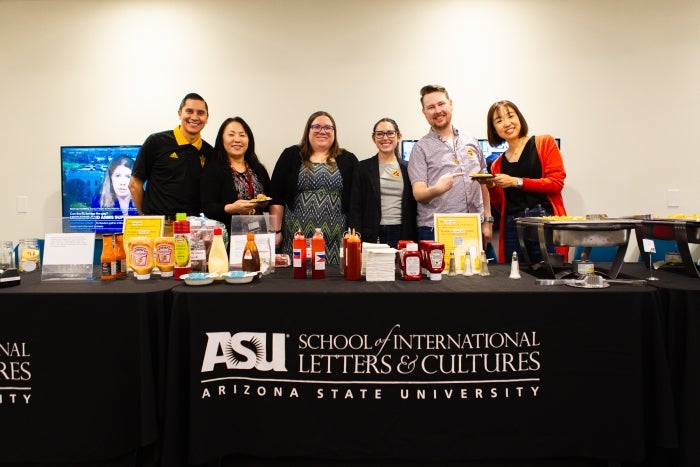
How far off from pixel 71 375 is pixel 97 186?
2507mm

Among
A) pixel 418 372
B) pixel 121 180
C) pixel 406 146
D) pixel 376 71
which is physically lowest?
pixel 418 372

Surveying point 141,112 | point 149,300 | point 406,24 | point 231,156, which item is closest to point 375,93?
point 406,24

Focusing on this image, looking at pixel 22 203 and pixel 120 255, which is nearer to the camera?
pixel 120 255

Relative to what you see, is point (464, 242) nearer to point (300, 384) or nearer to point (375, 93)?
point (300, 384)

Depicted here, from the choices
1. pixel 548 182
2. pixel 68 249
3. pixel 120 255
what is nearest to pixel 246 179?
pixel 120 255

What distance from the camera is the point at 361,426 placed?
5.21 feet

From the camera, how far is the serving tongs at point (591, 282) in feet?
5.47

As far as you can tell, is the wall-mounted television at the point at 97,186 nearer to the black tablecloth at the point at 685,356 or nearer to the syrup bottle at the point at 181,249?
the syrup bottle at the point at 181,249

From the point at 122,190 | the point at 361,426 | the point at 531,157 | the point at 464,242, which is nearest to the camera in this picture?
the point at 361,426

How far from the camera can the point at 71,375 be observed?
1.60 metres

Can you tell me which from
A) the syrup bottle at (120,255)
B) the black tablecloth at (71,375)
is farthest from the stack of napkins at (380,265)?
the syrup bottle at (120,255)

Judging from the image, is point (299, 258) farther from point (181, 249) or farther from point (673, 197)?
point (673, 197)

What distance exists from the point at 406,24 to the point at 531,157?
178cm

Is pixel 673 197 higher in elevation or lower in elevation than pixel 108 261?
higher
